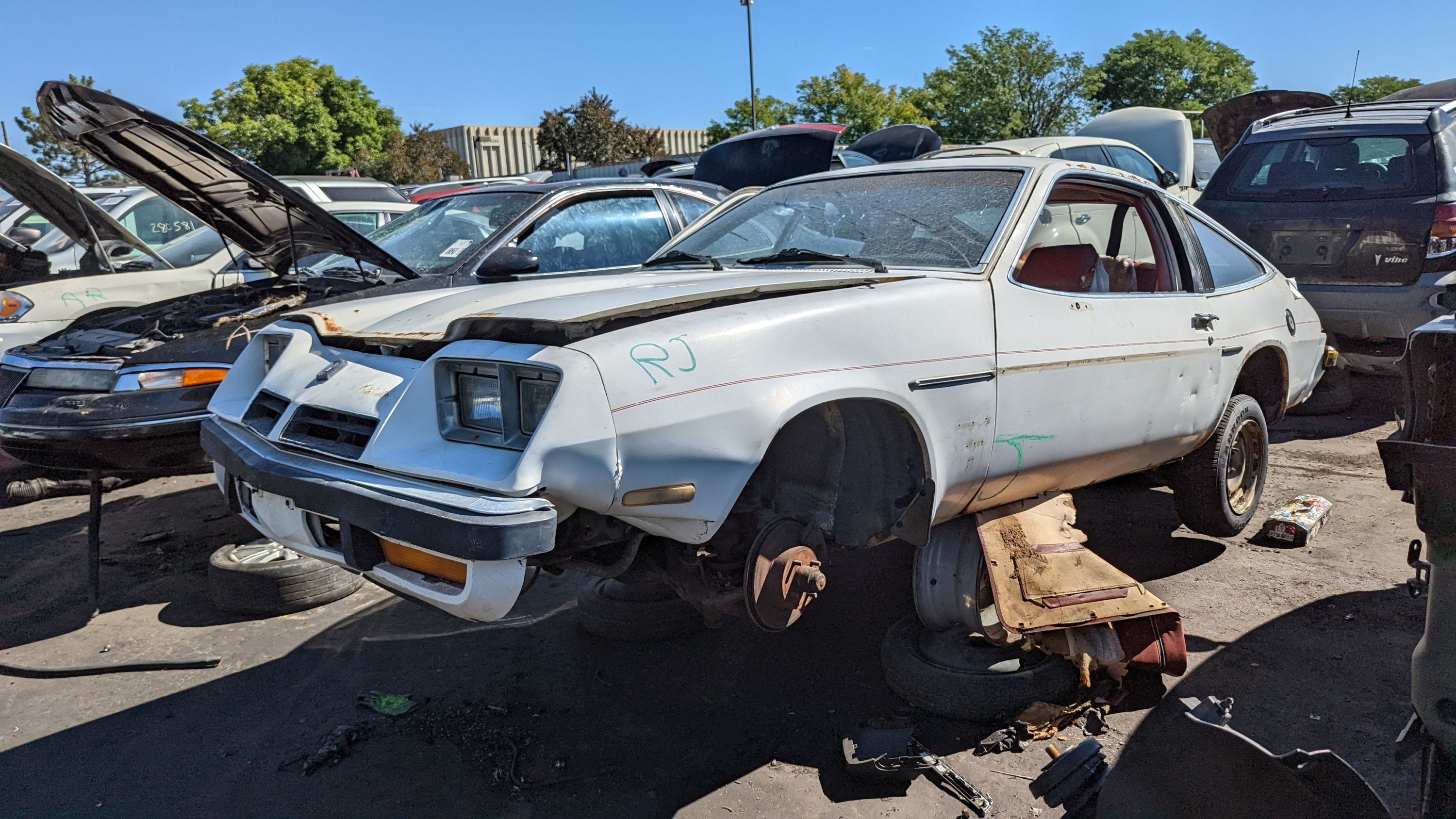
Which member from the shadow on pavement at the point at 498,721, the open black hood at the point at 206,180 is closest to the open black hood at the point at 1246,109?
the shadow on pavement at the point at 498,721

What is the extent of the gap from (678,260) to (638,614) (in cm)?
141

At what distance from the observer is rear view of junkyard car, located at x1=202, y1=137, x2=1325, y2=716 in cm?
227

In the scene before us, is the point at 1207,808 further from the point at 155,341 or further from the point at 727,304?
the point at 155,341

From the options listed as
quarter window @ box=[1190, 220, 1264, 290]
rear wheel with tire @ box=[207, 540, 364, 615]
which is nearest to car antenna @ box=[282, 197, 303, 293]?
rear wheel with tire @ box=[207, 540, 364, 615]

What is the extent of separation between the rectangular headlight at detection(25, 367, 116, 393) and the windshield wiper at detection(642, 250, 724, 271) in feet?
8.03

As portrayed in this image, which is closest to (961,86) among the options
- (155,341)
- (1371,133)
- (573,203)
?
(1371,133)

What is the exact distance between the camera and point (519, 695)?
321 cm

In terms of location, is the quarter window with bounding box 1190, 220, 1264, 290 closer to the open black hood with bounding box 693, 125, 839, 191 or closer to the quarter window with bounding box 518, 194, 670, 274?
the open black hood with bounding box 693, 125, 839, 191

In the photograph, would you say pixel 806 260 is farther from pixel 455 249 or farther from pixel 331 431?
pixel 455 249

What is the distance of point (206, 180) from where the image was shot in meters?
4.44

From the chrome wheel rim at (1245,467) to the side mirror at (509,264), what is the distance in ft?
10.7

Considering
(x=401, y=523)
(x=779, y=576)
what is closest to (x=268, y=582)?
(x=401, y=523)

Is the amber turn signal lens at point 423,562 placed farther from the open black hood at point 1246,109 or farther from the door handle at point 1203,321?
the open black hood at point 1246,109

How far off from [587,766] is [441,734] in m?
0.52
